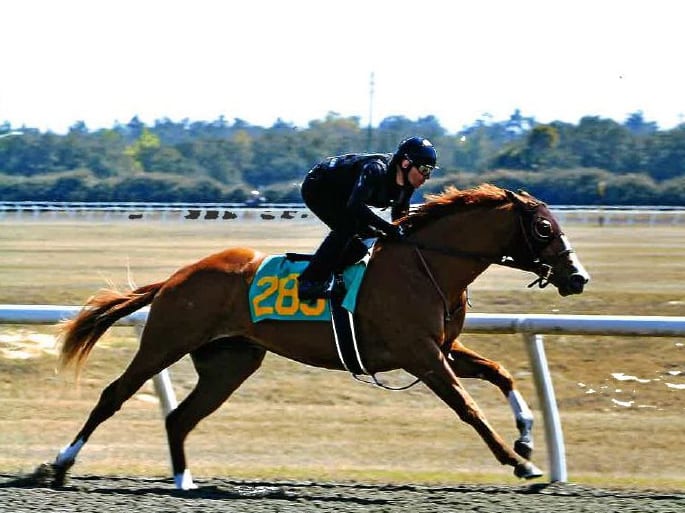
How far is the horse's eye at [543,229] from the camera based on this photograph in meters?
6.43

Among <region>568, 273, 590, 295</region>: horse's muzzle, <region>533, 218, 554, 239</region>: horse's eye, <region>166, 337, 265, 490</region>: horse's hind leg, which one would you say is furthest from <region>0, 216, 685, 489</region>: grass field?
<region>533, 218, 554, 239</region>: horse's eye

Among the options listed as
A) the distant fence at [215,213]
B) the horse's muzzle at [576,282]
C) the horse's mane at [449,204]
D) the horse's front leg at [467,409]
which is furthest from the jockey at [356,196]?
the distant fence at [215,213]

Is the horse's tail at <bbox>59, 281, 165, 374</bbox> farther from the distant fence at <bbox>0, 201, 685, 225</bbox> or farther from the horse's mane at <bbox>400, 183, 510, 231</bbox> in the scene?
the distant fence at <bbox>0, 201, 685, 225</bbox>

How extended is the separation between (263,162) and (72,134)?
8.17m

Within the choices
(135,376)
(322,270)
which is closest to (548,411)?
(322,270)

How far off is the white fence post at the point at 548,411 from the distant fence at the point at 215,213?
23.7m

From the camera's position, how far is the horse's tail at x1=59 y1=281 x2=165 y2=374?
700 centimetres

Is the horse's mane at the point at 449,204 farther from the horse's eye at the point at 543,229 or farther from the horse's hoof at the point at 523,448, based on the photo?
the horse's hoof at the point at 523,448

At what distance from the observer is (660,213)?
3030cm

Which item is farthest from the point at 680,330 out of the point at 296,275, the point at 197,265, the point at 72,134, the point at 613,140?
the point at 72,134

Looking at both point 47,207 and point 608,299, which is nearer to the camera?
point 608,299

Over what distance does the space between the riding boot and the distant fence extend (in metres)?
24.1

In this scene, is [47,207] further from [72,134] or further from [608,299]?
[608,299]

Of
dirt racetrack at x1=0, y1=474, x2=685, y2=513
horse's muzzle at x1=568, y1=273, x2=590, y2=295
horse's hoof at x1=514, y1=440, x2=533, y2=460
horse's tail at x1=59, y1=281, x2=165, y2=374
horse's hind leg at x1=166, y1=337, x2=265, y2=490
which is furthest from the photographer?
horse's tail at x1=59, y1=281, x2=165, y2=374
